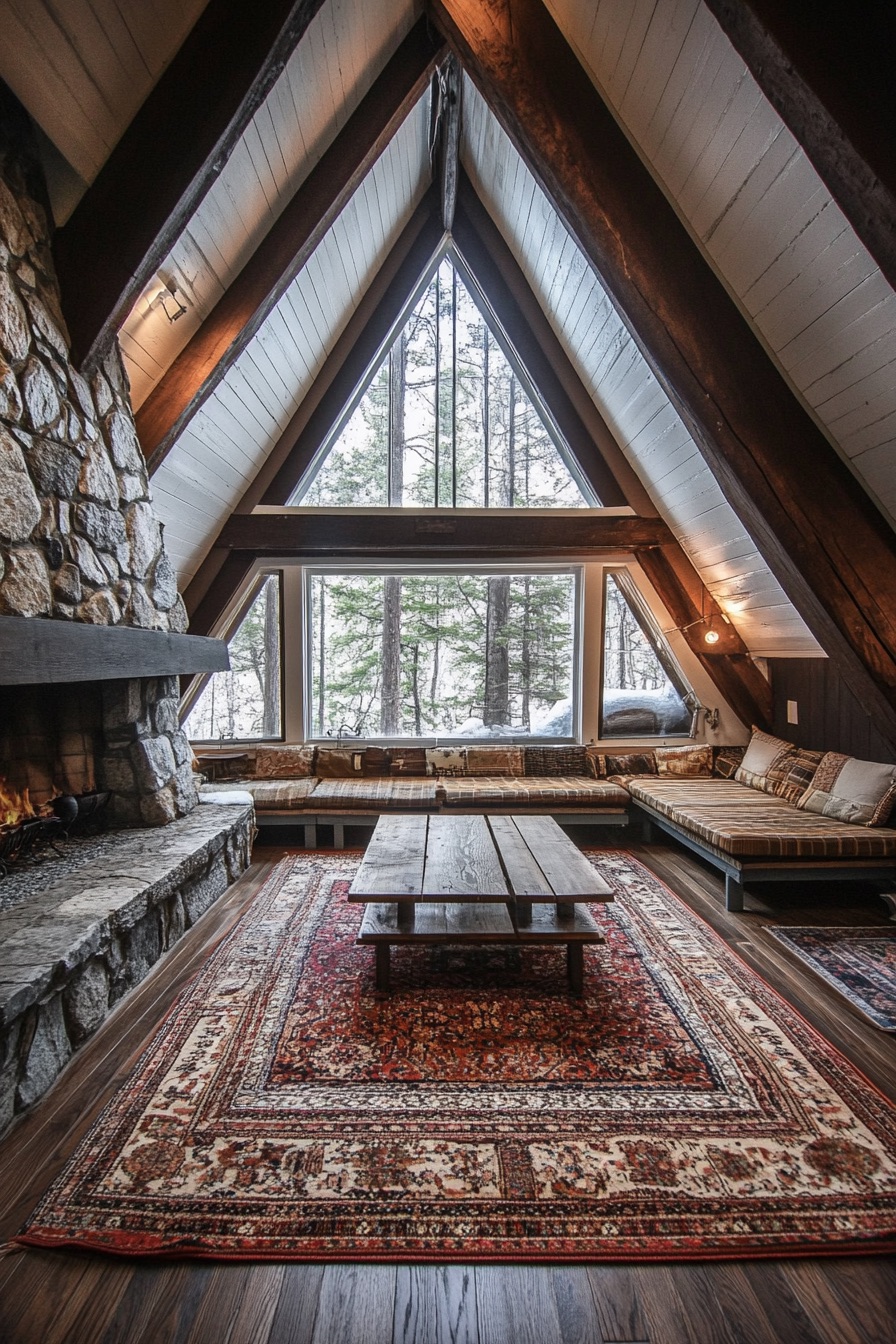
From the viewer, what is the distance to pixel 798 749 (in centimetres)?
452

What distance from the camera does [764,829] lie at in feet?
11.4

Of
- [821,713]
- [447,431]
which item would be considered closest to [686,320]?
[447,431]

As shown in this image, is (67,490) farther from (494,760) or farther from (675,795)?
(675,795)

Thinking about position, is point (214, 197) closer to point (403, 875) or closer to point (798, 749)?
point (403, 875)

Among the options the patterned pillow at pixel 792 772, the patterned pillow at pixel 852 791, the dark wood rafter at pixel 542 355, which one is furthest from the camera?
the dark wood rafter at pixel 542 355

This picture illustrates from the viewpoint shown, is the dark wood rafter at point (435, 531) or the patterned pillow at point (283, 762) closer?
the dark wood rafter at point (435, 531)

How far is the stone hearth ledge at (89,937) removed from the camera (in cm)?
181

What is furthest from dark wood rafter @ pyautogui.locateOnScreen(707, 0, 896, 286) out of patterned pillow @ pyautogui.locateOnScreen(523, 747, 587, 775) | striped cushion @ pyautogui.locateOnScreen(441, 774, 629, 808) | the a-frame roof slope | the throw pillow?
the throw pillow

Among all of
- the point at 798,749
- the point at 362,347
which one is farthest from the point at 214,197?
the point at 798,749

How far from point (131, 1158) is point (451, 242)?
573 centimetres

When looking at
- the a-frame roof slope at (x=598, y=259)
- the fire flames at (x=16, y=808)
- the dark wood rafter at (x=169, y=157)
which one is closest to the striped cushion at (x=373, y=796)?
the fire flames at (x=16, y=808)

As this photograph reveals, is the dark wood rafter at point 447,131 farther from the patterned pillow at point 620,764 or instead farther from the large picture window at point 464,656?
the patterned pillow at point 620,764

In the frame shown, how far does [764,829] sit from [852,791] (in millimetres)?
711

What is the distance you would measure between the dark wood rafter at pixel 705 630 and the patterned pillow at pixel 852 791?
978 mm
